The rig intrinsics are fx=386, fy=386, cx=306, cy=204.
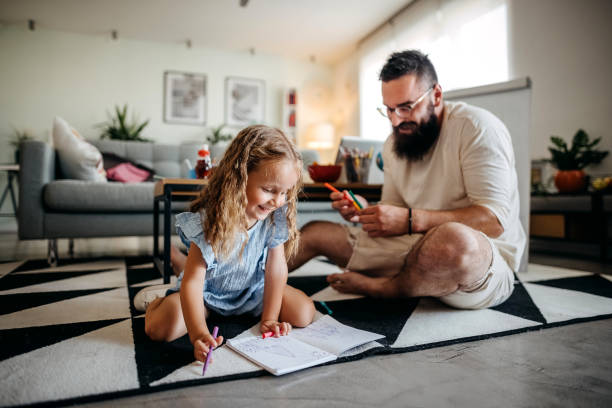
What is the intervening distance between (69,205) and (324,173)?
1.52m

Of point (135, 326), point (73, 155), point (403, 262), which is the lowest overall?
point (135, 326)

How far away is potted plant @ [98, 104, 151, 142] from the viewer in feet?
15.0

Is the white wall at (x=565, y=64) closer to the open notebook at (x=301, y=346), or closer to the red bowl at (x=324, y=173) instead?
the red bowl at (x=324, y=173)

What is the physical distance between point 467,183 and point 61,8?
16.2 feet

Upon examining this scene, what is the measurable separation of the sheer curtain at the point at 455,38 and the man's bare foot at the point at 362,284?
6.26 ft

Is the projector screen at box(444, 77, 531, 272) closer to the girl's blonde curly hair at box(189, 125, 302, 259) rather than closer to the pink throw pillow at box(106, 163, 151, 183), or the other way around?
the girl's blonde curly hair at box(189, 125, 302, 259)

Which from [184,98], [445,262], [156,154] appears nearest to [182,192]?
[445,262]

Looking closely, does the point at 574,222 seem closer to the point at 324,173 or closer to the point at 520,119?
the point at 520,119

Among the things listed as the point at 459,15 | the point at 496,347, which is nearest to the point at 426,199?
the point at 496,347

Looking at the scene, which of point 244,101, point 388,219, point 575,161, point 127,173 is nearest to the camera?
point 388,219

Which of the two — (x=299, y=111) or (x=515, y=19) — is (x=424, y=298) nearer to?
(x=515, y=19)

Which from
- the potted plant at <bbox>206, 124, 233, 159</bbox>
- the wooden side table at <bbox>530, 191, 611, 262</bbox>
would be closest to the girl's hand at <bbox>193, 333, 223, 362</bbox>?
the wooden side table at <bbox>530, 191, 611, 262</bbox>

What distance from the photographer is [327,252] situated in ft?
4.87

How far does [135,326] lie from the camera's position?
100 centimetres
